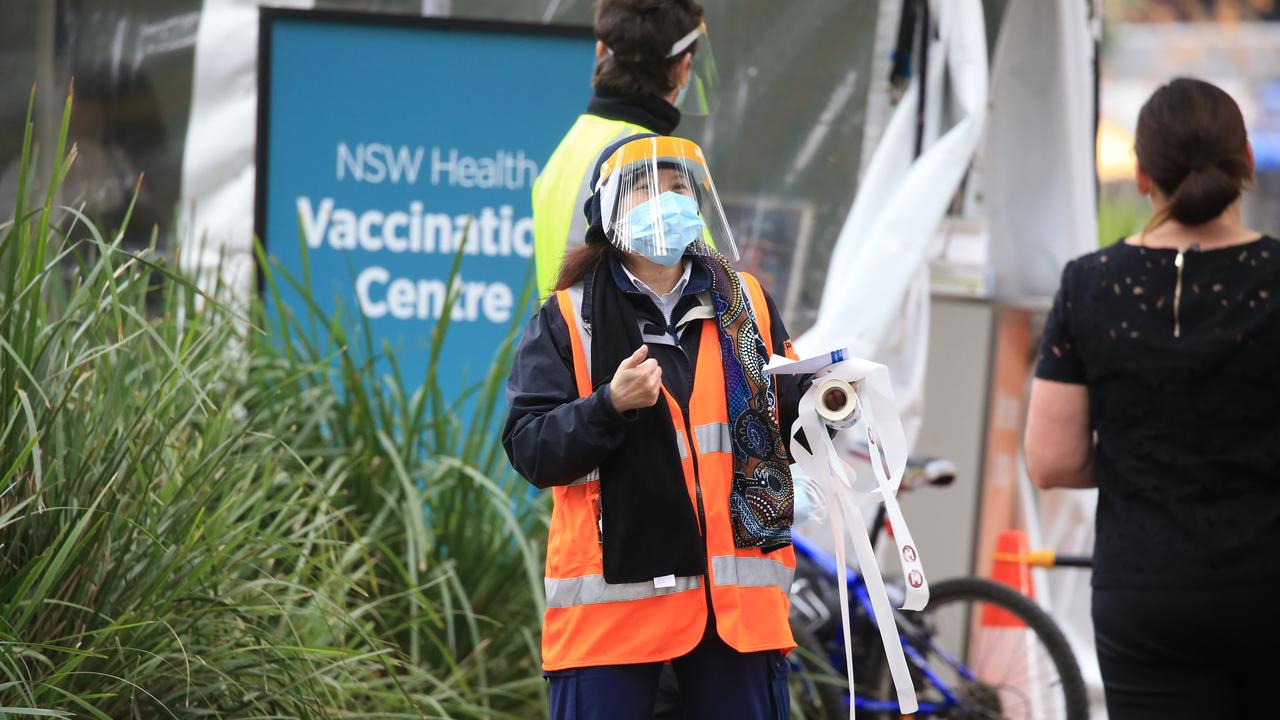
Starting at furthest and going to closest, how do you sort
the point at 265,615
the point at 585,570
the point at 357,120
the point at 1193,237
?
1. the point at 357,120
2. the point at 265,615
3. the point at 1193,237
4. the point at 585,570

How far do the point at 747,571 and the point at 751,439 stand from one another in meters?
0.23

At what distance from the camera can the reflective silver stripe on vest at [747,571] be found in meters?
2.54

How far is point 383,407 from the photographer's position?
4285 millimetres

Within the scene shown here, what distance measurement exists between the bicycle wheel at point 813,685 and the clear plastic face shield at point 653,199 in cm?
200

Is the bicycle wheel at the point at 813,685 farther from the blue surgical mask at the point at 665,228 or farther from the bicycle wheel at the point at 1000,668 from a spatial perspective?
the blue surgical mask at the point at 665,228

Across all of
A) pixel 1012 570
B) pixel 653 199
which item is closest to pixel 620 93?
pixel 653 199

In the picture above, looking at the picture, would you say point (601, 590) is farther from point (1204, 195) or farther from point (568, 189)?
point (1204, 195)

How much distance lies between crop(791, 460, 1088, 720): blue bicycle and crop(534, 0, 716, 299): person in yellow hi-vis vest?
5.74ft

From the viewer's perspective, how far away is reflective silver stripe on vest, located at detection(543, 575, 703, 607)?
8.20ft

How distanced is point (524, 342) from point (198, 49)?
11.3 feet

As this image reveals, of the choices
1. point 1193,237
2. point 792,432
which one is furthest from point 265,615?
point 1193,237

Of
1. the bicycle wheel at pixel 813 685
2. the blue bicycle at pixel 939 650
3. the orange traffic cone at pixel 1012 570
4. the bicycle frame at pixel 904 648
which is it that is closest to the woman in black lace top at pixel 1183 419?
the bicycle wheel at pixel 813 685

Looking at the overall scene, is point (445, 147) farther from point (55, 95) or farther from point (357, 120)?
point (55, 95)

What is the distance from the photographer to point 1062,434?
116 inches
